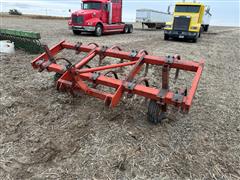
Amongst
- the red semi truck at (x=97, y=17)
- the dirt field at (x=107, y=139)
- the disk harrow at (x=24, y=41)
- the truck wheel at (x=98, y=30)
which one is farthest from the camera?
the truck wheel at (x=98, y=30)

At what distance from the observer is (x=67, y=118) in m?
3.92

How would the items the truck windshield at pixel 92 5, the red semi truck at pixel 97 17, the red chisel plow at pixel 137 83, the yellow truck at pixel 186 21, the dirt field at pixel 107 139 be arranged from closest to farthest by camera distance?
1. the dirt field at pixel 107 139
2. the red chisel plow at pixel 137 83
3. the yellow truck at pixel 186 21
4. the red semi truck at pixel 97 17
5. the truck windshield at pixel 92 5

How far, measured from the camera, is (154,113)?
3639 mm

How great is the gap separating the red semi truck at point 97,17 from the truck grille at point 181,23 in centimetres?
447

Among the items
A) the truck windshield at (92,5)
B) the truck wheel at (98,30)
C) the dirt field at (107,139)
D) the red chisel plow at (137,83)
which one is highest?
the truck windshield at (92,5)

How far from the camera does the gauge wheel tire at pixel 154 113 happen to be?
3.58 m

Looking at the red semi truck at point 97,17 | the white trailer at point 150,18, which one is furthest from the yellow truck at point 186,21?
the white trailer at point 150,18

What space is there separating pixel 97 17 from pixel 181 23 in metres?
5.42

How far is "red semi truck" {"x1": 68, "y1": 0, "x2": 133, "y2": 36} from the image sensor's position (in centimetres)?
1438

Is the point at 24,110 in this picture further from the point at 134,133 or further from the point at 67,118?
the point at 134,133

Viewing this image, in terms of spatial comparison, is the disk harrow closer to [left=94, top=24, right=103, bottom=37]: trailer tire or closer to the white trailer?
[left=94, top=24, right=103, bottom=37]: trailer tire

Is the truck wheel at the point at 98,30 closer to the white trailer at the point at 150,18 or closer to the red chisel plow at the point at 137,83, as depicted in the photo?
the red chisel plow at the point at 137,83

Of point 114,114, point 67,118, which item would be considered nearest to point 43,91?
point 67,118

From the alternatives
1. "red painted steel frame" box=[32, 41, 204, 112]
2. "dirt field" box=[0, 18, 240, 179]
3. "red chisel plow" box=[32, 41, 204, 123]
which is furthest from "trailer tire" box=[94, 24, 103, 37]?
"red chisel plow" box=[32, 41, 204, 123]
